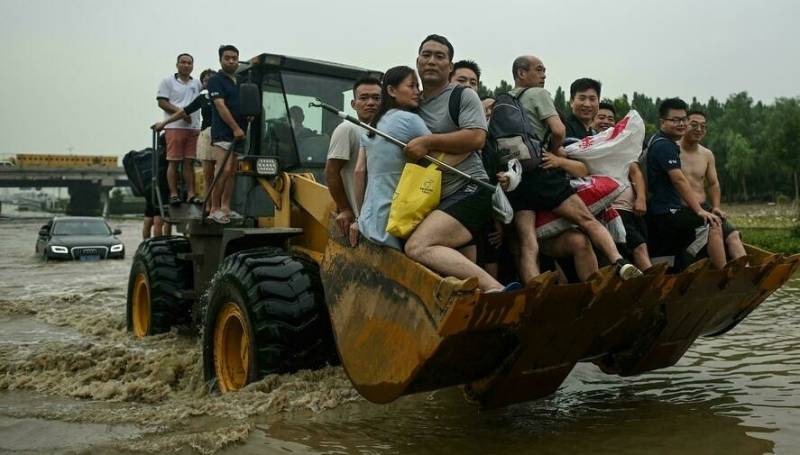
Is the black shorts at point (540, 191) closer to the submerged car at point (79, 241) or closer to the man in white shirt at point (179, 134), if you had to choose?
the man in white shirt at point (179, 134)

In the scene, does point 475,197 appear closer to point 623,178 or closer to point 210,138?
point 623,178

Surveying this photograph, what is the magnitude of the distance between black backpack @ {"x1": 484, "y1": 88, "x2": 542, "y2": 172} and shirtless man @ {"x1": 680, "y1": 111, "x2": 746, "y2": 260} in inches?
69.7

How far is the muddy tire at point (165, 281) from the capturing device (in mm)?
8367

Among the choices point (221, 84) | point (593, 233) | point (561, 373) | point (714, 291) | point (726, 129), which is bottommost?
point (561, 373)

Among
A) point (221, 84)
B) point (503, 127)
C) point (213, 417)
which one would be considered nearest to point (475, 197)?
point (503, 127)

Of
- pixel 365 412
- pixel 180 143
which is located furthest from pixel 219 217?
pixel 365 412

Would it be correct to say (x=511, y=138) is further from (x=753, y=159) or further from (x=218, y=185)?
(x=753, y=159)

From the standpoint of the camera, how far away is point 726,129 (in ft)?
269

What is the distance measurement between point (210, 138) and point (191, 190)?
1.39 metres

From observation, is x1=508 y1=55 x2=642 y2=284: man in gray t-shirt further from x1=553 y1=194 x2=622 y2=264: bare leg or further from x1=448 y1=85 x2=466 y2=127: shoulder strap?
x1=448 y1=85 x2=466 y2=127: shoulder strap

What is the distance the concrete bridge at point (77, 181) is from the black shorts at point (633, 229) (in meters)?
65.3

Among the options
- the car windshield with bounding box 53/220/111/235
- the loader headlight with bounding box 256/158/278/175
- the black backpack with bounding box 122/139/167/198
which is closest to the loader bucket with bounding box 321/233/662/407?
the loader headlight with bounding box 256/158/278/175

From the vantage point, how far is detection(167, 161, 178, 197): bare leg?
8766 mm

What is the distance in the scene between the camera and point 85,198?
234 feet
